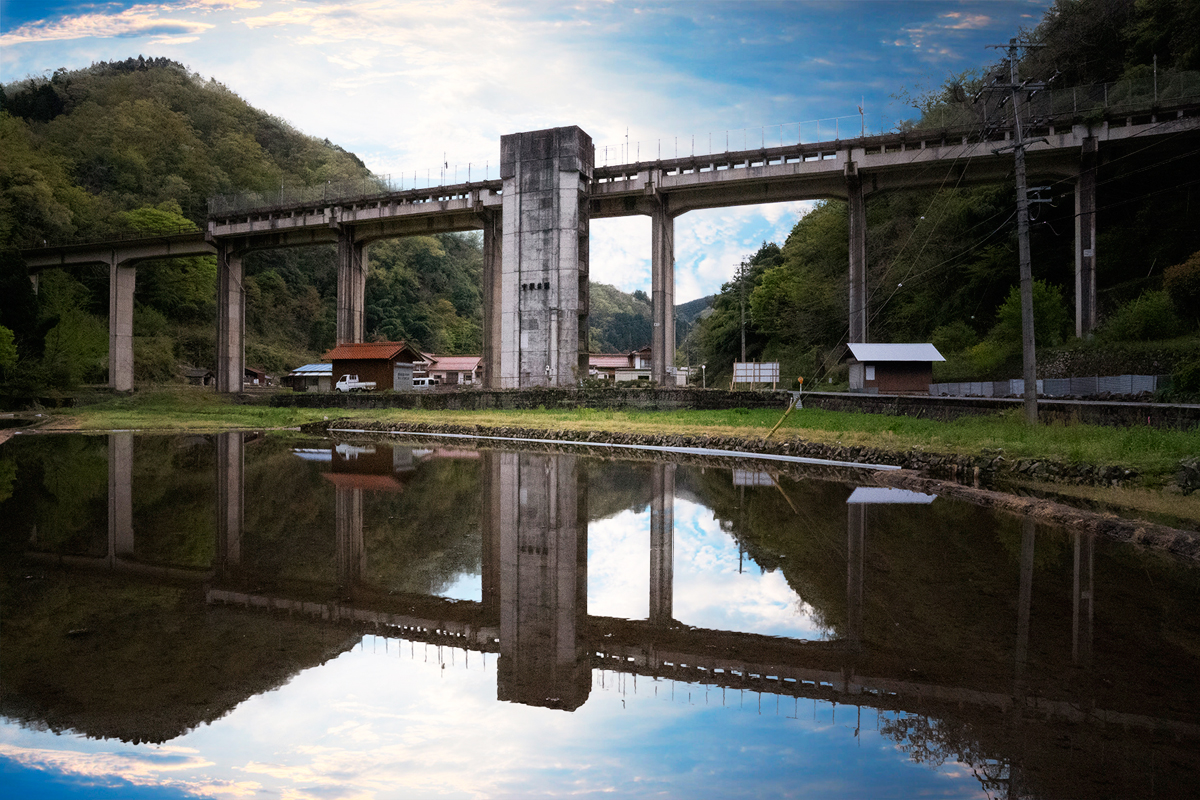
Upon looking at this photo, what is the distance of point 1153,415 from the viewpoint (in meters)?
17.3

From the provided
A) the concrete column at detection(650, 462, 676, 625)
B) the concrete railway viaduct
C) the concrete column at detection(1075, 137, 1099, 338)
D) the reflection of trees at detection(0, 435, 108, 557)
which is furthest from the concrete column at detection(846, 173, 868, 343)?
the reflection of trees at detection(0, 435, 108, 557)

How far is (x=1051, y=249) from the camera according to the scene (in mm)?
45219

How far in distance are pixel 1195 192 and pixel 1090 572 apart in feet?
137

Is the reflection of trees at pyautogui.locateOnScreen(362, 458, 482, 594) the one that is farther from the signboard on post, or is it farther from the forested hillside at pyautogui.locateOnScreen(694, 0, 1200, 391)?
the signboard on post

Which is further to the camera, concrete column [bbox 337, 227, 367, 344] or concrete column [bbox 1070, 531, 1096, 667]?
concrete column [bbox 337, 227, 367, 344]

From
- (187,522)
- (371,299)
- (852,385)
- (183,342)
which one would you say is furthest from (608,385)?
(371,299)

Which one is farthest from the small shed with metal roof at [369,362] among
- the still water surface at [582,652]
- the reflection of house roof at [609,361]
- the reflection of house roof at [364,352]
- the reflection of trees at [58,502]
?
the reflection of house roof at [609,361]

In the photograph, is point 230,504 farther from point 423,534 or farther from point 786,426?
point 786,426

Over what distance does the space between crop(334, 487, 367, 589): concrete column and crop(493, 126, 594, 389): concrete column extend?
32003 mm

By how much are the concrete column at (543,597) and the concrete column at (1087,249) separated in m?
33.8

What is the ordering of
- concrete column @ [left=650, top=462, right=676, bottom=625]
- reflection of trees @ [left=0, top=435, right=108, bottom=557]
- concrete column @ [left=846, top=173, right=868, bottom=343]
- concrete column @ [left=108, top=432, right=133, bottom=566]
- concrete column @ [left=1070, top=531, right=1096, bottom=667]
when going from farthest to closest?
concrete column @ [left=846, top=173, right=868, bottom=343]
reflection of trees @ [left=0, top=435, right=108, bottom=557]
concrete column @ [left=108, top=432, right=133, bottom=566]
concrete column @ [left=650, top=462, right=676, bottom=625]
concrete column @ [left=1070, top=531, right=1096, bottom=667]

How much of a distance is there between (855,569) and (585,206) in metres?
41.2

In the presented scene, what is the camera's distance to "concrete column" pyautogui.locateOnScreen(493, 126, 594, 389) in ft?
149

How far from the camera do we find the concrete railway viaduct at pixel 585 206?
38.3m
